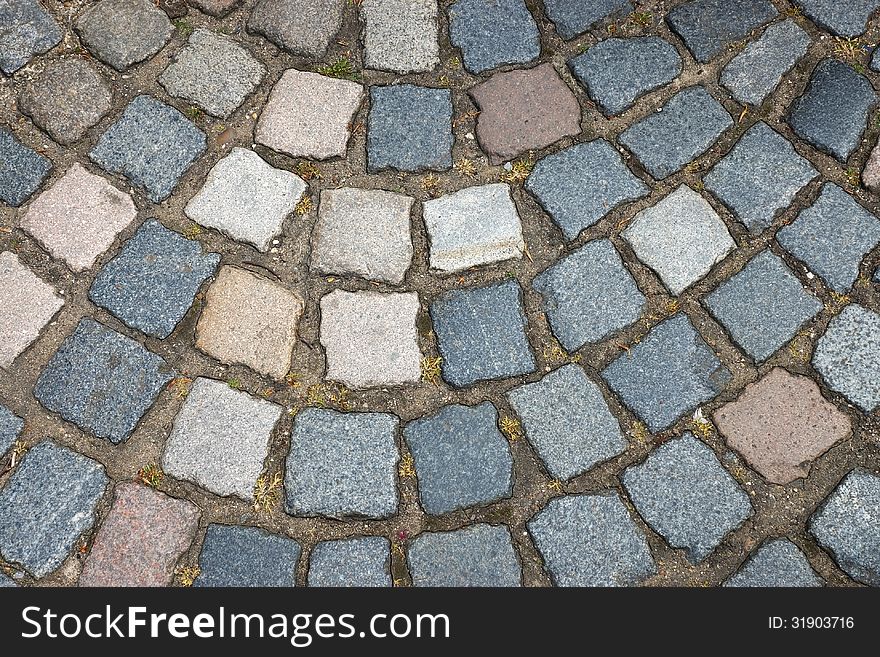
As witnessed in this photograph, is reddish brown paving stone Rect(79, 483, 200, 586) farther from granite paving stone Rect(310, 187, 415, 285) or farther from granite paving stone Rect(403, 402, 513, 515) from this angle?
granite paving stone Rect(310, 187, 415, 285)

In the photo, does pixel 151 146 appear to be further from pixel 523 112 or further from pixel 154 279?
pixel 523 112

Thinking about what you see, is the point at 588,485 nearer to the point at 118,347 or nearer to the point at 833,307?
the point at 833,307

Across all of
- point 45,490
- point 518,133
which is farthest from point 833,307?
point 45,490

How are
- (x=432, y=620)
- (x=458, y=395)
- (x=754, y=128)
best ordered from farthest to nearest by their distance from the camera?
(x=754, y=128)
(x=458, y=395)
(x=432, y=620)

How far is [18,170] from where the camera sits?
8.78 ft

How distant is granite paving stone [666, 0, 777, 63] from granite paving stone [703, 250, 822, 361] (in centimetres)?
78

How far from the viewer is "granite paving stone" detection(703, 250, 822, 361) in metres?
2.54

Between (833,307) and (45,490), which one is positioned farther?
(833,307)

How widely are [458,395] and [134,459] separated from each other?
99cm

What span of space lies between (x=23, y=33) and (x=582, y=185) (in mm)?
1994

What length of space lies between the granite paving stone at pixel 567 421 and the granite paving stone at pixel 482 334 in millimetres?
87

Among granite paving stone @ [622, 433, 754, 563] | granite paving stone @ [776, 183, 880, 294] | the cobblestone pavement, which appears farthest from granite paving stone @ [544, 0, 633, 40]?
granite paving stone @ [622, 433, 754, 563]

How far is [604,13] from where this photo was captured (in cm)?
289

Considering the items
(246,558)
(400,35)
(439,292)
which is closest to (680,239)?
(439,292)
